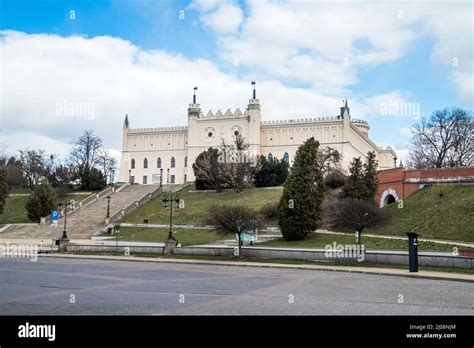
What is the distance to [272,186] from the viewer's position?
A: 6600cm

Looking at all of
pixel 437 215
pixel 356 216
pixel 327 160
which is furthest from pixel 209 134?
pixel 356 216

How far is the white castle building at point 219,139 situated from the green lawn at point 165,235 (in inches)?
1618

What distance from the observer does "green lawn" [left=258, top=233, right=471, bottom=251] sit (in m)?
29.3

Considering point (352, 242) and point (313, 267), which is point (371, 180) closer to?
point (352, 242)

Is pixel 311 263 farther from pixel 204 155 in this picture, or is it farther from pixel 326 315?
pixel 204 155

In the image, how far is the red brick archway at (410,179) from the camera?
137ft

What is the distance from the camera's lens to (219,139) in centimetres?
8875

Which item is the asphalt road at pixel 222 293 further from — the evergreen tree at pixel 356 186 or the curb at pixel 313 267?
the evergreen tree at pixel 356 186

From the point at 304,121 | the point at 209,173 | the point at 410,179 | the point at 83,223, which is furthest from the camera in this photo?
the point at 304,121

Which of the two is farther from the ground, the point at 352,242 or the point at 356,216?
the point at 356,216

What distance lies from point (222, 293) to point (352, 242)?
776 inches

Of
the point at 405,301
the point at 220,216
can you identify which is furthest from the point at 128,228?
the point at 405,301

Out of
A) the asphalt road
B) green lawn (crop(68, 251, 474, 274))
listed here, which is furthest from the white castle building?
the asphalt road

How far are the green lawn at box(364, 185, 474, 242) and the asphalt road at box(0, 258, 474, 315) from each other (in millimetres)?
16116
